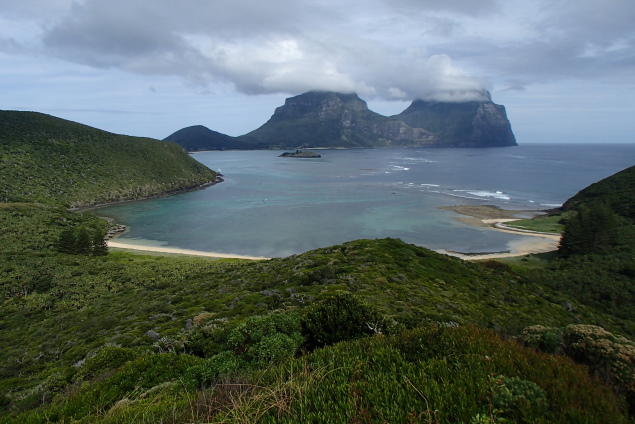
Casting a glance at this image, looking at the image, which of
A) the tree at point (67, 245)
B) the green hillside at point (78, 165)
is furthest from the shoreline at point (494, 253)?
the green hillside at point (78, 165)

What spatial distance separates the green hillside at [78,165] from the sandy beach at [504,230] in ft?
298

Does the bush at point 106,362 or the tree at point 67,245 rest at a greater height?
the bush at point 106,362

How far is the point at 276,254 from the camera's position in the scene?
5472cm

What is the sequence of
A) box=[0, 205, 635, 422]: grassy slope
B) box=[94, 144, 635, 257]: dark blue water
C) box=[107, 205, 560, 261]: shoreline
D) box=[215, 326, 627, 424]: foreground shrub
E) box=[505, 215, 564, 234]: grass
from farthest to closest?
box=[505, 215, 564, 234]: grass
box=[94, 144, 635, 257]: dark blue water
box=[107, 205, 560, 261]: shoreline
box=[0, 205, 635, 422]: grassy slope
box=[215, 326, 627, 424]: foreground shrub

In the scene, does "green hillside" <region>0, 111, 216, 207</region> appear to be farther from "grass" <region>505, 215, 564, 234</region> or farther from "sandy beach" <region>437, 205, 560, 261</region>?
"grass" <region>505, 215, 564, 234</region>

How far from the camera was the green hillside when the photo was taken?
8869cm

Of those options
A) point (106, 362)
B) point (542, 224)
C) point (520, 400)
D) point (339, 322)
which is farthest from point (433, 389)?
point (542, 224)

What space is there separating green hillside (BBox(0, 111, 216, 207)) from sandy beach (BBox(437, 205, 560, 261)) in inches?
3573

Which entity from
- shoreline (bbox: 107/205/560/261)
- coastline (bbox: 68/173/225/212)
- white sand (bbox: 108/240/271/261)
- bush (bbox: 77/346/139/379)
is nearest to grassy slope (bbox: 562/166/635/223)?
shoreline (bbox: 107/205/560/261)

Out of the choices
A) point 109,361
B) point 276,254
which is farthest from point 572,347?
point 276,254

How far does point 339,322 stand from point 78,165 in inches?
4756

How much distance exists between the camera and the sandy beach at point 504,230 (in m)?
53.0

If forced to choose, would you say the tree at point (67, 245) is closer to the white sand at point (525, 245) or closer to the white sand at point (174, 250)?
the white sand at point (174, 250)

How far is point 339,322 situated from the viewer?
9305 millimetres
